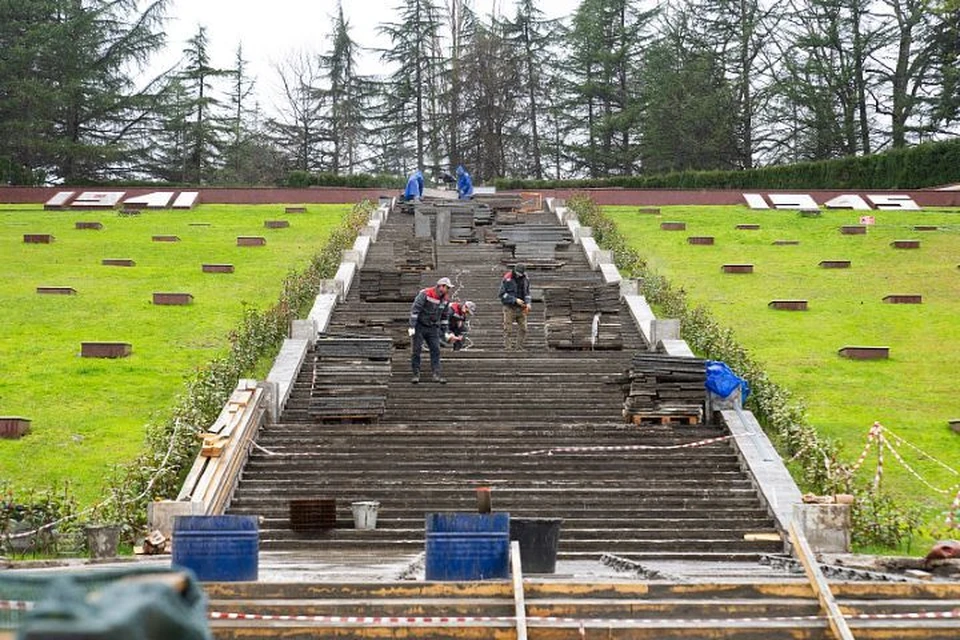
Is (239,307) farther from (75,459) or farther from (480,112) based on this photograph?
(480,112)

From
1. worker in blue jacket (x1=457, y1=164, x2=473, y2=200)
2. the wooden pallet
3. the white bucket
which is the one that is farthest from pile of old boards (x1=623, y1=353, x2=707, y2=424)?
worker in blue jacket (x1=457, y1=164, x2=473, y2=200)

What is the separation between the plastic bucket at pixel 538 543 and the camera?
1226 cm

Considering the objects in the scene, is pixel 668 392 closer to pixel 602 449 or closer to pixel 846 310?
pixel 602 449

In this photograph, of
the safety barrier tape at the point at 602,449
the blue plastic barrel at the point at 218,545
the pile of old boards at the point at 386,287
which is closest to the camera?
the blue plastic barrel at the point at 218,545

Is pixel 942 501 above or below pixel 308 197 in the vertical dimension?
below

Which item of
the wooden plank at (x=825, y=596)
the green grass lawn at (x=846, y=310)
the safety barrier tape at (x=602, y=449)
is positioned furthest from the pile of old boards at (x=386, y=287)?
the wooden plank at (x=825, y=596)

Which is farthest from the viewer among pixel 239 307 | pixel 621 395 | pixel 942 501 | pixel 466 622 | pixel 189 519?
pixel 239 307

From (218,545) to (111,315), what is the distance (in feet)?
59.6

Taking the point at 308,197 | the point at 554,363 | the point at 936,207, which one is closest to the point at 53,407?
the point at 554,363

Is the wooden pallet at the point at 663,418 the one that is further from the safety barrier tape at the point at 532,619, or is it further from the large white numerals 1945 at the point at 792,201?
the large white numerals 1945 at the point at 792,201

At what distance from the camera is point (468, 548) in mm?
11344

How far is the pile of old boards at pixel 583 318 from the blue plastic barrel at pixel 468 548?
12.1 meters

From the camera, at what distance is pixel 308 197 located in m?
52.4

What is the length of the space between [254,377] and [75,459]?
4.20 m
